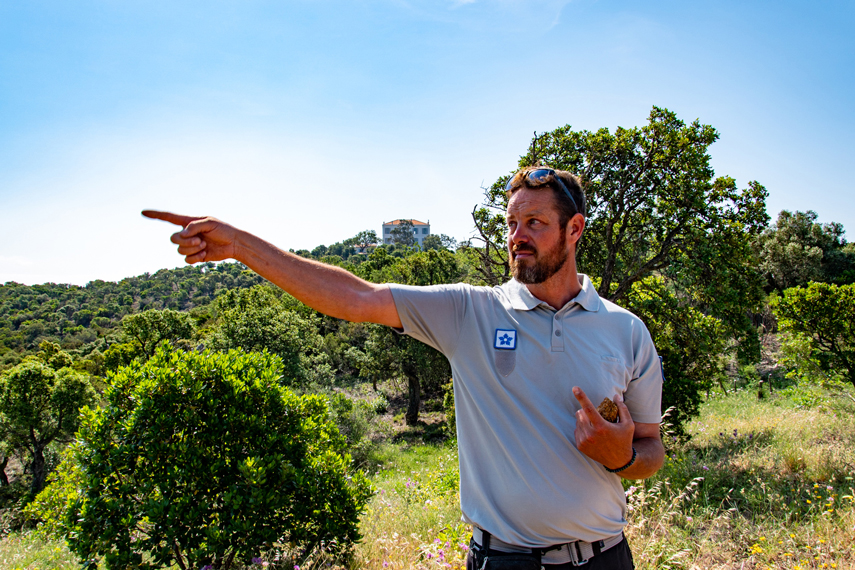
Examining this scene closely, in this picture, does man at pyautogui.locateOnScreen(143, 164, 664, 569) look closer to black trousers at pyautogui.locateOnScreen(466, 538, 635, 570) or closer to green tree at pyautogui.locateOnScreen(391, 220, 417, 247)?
black trousers at pyautogui.locateOnScreen(466, 538, 635, 570)

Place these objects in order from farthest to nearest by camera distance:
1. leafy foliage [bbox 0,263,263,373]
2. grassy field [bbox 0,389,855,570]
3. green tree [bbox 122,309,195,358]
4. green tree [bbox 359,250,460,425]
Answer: leafy foliage [bbox 0,263,263,373] < green tree [bbox 122,309,195,358] < green tree [bbox 359,250,460,425] < grassy field [bbox 0,389,855,570]

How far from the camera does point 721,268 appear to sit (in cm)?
895

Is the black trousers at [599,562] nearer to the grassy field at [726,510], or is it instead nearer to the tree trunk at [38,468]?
the grassy field at [726,510]

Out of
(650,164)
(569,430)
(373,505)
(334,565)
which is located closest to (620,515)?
(569,430)

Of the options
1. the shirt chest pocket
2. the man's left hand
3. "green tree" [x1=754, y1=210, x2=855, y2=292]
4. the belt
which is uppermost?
"green tree" [x1=754, y1=210, x2=855, y2=292]

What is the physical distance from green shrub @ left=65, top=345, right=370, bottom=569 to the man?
10.9ft

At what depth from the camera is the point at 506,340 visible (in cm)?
178

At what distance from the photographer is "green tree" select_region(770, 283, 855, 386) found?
8539mm

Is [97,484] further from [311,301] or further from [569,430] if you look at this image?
[569,430]

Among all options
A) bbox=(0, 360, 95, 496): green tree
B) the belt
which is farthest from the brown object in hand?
bbox=(0, 360, 95, 496): green tree

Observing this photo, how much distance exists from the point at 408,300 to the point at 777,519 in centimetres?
472

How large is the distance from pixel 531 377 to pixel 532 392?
0.18 ft

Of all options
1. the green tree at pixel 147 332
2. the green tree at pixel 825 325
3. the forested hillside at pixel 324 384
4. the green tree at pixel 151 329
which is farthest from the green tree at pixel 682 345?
the green tree at pixel 151 329

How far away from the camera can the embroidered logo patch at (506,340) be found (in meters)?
1.77
